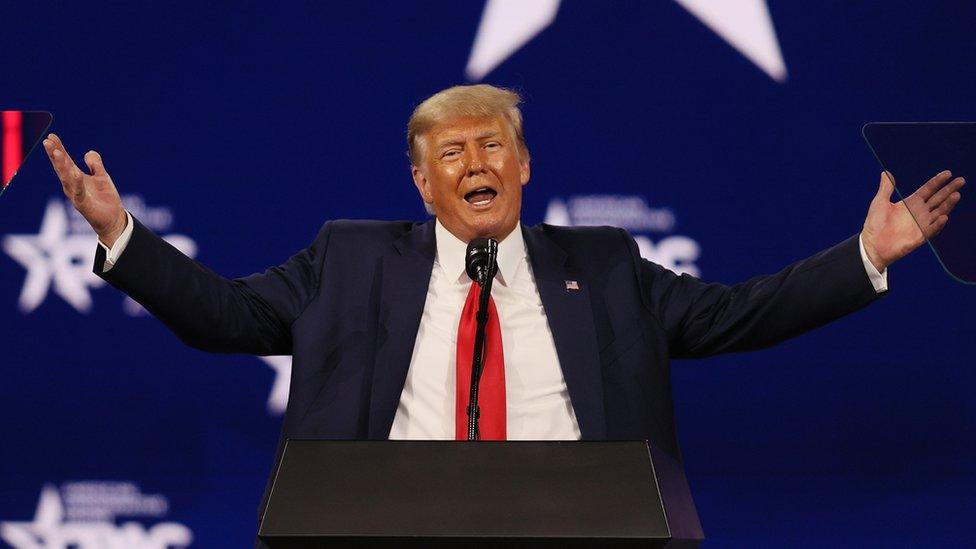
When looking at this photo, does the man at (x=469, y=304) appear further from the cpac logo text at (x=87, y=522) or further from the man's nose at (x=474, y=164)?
the cpac logo text at (x=87, y=522)

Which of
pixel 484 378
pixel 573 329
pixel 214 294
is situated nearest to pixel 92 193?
pixel 214 294

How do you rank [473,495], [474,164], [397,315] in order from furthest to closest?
[474,164] → [397,315] → [473,495]

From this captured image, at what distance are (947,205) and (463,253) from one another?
96 cm

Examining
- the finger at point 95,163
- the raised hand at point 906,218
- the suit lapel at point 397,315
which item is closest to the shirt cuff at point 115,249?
the finger at point 95,163

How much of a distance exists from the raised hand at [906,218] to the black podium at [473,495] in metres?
0.80

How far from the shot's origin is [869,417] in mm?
2883

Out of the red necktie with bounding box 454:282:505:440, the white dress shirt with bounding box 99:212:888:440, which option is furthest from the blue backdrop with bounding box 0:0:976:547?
the red necktie with bounding box 454:282:505:440

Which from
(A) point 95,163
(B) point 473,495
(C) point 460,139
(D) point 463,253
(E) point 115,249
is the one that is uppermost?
(C) point 460,139

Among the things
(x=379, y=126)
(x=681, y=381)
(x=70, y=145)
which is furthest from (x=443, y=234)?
(x=70, y=145)

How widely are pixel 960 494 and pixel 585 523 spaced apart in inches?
78.1

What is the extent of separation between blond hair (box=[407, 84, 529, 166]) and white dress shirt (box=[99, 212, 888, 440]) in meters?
0.30

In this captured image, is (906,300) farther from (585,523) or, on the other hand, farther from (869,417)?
(585,523)

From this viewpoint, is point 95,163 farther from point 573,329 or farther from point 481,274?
point 573,329

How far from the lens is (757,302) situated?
228cm
